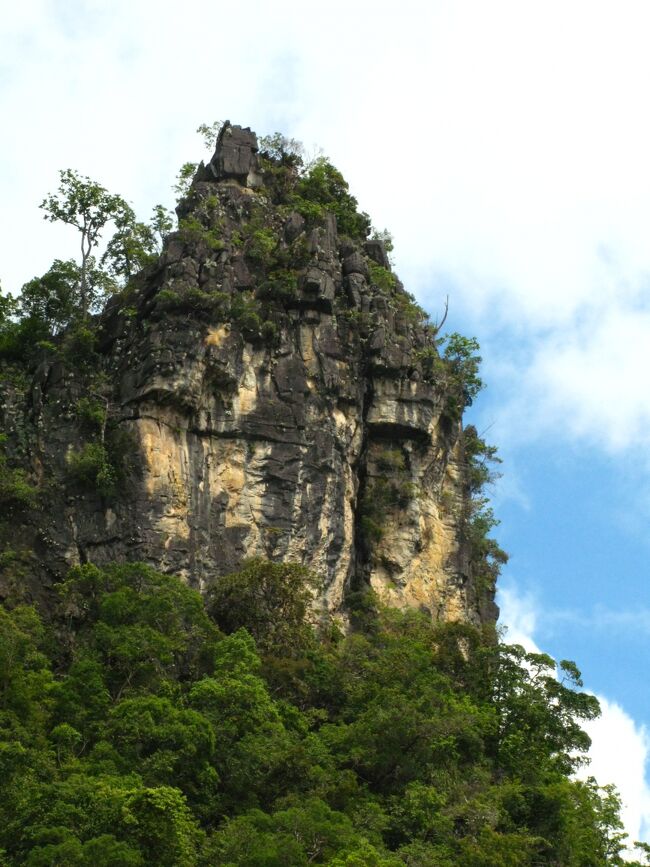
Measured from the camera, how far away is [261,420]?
41.4 metres

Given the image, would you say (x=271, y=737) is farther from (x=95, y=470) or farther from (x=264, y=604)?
(x=95, y=470)

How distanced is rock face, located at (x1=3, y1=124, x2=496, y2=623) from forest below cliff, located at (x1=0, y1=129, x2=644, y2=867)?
148mm

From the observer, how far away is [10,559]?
38.5 metres

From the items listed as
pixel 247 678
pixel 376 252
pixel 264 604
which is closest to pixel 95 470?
pixel 264 604

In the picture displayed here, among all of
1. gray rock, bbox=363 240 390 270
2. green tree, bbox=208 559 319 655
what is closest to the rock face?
gray rock, bbox=363 240 390 270

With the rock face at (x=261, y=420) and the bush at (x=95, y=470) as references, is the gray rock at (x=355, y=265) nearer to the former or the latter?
the rock face at (x=261, y=420)

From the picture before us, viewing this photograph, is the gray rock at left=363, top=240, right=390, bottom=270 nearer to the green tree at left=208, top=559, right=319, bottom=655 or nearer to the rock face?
the rock face

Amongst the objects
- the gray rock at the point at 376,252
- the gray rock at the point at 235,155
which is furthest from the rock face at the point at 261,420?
the gray rock at the point at 376,252

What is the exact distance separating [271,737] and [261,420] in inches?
412

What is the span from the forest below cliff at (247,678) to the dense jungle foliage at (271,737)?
0.17ft

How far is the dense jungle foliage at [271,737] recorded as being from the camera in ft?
93.0

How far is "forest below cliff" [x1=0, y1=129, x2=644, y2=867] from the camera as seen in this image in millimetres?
29417

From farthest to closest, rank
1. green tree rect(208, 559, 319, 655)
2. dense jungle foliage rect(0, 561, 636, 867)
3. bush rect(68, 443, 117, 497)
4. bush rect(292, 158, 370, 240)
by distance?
1. bush rect(292, 158, 370, 240)
2. bush rect(68, 443, 117, 497)
3. green tree rect(208, 559, 319, 655)
4. dense jungle foliage rect(0, 561, 636, 867)

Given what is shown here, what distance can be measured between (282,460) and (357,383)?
358 cm
